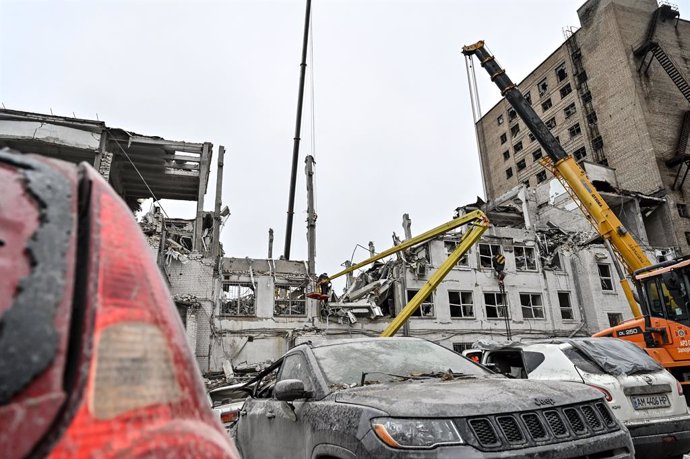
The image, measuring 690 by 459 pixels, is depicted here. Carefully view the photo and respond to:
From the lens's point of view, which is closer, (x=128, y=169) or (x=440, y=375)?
(x=440, y=375)

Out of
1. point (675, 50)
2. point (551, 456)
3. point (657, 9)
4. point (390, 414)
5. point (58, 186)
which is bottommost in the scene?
point (551, 456)

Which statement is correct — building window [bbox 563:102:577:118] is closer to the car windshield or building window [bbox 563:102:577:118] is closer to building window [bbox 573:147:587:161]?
building window [bbox 573:147:587:161]

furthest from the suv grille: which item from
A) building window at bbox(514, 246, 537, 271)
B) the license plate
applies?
building window at bbox(514, 246, 537, 271)

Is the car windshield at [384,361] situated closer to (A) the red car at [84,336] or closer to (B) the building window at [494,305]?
(A) the red car at [84,336]

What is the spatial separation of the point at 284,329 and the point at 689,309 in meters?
17.2

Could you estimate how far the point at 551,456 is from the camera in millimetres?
2732

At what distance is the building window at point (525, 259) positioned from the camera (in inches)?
1113

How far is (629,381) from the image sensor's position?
557cm

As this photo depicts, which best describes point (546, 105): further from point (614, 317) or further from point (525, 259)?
point (614, 317)

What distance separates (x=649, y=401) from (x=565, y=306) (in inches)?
991

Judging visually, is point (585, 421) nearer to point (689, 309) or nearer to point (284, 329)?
point (689, 309)

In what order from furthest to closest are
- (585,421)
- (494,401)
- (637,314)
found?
(637,314)
(585,421)
(494,401)

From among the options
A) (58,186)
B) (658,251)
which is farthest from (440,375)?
(658,251)

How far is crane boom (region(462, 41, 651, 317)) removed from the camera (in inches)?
606
